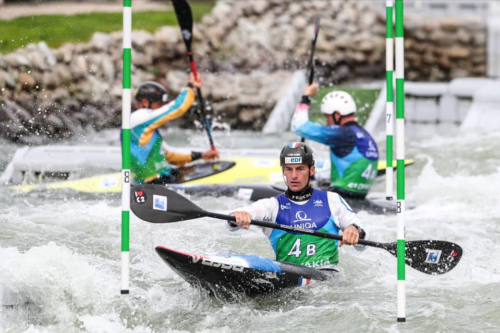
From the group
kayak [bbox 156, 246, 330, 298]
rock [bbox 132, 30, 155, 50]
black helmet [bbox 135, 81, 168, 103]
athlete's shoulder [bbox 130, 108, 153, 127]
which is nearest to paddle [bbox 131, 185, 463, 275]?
kayak [bbox 156, 246, 330, 298]

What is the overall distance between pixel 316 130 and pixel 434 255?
8.94 ft

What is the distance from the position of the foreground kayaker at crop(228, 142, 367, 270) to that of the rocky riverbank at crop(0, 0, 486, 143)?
9739 mm

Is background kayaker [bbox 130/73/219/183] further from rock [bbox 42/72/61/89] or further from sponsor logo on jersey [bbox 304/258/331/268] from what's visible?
rock [bbox 42/72/61/89]

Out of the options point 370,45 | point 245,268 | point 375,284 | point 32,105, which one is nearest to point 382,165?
point 375,284

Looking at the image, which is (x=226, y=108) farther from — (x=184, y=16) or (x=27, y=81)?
(x=184, y=16)

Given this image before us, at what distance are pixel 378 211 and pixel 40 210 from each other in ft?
11.0

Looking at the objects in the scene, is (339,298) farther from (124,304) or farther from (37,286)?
(37,286)

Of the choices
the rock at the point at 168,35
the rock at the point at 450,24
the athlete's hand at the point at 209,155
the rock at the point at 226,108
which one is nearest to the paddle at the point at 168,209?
the athlete's hand at the point at 209,155

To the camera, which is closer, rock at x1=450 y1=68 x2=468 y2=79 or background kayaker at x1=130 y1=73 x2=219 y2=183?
background kayaker at x1=130 y1=73 x2=219 y2=183

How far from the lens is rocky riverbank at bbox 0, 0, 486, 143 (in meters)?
16.2

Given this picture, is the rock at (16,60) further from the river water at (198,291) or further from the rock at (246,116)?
the river water at (198,291)

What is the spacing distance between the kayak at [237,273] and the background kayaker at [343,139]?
2756 millimetres

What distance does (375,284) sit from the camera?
6508mm

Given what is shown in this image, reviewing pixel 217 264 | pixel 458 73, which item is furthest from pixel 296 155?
pixel 458 73
